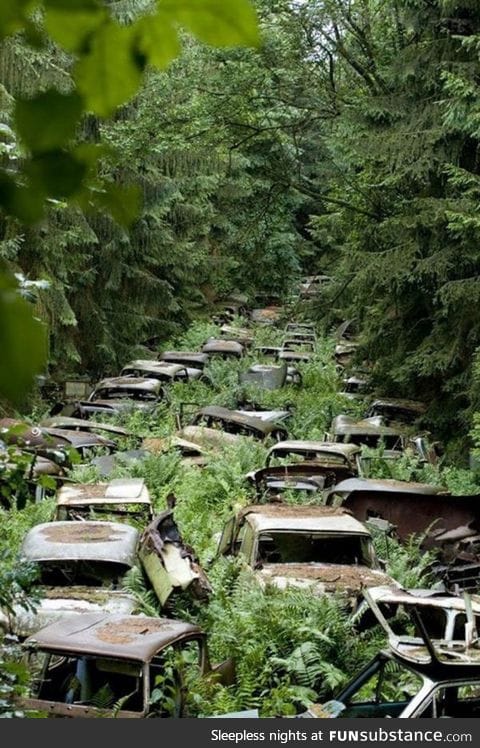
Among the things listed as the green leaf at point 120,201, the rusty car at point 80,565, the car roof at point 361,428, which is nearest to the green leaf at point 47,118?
the green leaf at point 120,201

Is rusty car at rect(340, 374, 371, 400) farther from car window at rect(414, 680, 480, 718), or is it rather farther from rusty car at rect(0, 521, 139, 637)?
car window at rect(414, 680, 480, 718)

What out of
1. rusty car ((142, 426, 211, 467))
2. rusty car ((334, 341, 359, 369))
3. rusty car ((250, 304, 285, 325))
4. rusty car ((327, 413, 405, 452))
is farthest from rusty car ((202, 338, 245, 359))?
rusty car ((250, 304, 285, 325))

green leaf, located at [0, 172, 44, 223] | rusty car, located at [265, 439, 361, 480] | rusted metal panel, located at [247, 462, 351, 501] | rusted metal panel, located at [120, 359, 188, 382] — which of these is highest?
green leaf, located at [0, 172, 44, 223]

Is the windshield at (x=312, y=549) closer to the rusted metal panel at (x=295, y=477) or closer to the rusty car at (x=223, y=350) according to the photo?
the rusted metal panel at (x=295, y=477)

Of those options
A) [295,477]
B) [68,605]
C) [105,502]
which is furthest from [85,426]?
[68,605]

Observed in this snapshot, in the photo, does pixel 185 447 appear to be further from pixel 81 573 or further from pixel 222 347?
pixel 222 347

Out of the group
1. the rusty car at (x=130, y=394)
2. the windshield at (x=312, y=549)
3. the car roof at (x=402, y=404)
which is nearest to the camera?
the windshield at (x=312, y=549)

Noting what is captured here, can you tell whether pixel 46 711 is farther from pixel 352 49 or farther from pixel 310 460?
pixel 352 49

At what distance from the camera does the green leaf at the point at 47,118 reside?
26.5 inches

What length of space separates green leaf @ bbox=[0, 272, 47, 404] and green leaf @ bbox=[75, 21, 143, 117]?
168mm

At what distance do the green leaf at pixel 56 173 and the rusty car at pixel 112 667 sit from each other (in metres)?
5.65

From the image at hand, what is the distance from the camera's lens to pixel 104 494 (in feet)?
37.5

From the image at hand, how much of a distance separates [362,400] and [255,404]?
2614 mm

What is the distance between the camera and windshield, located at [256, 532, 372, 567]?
9.65 metres
